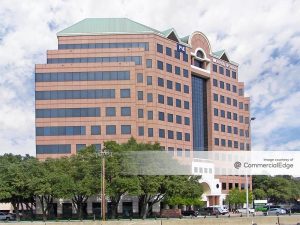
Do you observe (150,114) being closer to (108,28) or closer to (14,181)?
(108,28)

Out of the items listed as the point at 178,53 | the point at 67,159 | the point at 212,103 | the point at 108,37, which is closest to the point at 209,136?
the point at 212,103

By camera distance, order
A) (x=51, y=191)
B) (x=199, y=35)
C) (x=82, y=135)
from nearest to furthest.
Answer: (x=51, y=191), (x=82, y=135), (x=199, y=35)

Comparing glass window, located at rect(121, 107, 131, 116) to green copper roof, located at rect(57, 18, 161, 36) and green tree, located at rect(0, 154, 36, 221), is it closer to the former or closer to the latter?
green copper roof, located at rect(57, 18, 161, 36)

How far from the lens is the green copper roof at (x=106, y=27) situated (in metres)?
116

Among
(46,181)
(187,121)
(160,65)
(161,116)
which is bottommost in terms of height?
→ (46,181)

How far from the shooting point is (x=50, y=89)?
356ft

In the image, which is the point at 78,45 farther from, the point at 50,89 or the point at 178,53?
the point at 178,53

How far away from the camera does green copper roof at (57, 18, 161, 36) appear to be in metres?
116

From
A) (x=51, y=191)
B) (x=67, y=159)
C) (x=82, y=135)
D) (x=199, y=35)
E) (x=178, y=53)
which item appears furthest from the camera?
(x=199, y=35)

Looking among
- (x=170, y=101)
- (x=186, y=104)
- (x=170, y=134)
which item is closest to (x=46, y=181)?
(x=170, y=134)

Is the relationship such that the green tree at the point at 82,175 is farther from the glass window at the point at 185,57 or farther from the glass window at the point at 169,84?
the glass window at the point at 185,57

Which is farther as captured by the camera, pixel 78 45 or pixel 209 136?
pixel 209 136

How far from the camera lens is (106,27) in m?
118

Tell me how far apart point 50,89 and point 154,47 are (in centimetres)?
2297
